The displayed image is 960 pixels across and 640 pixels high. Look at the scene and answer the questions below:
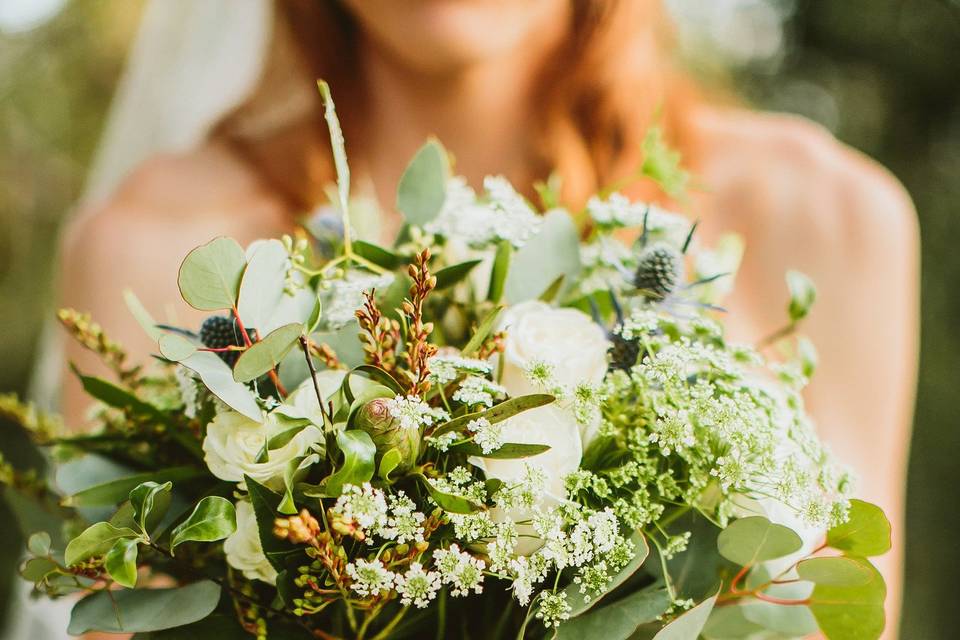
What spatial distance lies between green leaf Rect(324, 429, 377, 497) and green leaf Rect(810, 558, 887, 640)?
293 mm

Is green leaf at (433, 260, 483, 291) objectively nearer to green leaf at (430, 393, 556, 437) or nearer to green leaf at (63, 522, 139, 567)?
green leaf at (430, 393, 556, 437)

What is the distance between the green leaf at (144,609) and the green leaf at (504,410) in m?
0.18

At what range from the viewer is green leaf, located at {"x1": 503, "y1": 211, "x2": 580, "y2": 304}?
56cm

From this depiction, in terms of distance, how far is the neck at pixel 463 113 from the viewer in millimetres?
1300

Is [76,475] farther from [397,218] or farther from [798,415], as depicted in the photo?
[397,218]

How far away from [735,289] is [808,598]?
819 mm

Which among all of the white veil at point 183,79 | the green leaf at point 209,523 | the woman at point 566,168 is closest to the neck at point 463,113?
the woman at point 566,168

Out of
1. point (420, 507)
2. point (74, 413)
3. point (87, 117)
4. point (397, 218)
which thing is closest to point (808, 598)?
point (420, 507)

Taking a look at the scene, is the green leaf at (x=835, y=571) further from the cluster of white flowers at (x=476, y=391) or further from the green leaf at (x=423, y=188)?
the green leaf at (x=423, y=188)

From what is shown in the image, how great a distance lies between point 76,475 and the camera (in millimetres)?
550

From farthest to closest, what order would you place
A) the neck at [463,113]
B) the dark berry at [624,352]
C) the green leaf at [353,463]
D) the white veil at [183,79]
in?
the white veil at [183,79], the neck at [463,113], the dark berry at [624,352], the green leaf at [353,463]

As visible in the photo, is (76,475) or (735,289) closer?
(76,475)

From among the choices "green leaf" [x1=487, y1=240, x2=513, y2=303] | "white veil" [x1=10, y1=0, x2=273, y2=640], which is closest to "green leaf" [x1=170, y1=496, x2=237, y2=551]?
"green leaf" [x1=487, y1=240, x2=513, y2=303]

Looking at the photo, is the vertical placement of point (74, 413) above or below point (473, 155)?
below
